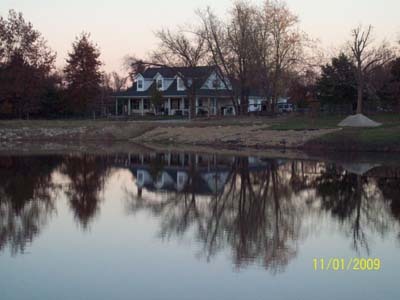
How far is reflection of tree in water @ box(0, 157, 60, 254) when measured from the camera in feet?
45.7

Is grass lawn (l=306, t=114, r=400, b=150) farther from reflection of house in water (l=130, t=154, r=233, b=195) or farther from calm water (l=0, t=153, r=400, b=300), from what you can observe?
calm water (l=0, t=153, r=400, b=300)

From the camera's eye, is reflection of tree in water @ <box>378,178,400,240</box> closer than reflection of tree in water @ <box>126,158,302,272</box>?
No

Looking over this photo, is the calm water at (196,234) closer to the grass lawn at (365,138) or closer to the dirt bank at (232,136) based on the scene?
the grass lawn at (365,138)

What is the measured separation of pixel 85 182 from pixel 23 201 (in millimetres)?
5142

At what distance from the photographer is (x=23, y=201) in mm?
18484

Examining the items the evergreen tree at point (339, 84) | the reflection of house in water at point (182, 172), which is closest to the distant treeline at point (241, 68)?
the evergreen tree at point (339, 84)

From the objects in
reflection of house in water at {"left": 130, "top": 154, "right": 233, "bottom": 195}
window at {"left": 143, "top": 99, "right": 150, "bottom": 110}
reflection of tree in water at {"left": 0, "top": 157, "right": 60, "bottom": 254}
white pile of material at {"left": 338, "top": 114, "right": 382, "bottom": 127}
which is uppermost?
window at {"left": 143, "top": 99, "right": 150, "bottom": 110}

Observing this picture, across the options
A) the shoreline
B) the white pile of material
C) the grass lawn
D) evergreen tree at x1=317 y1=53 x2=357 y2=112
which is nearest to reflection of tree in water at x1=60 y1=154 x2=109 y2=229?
the shoreline

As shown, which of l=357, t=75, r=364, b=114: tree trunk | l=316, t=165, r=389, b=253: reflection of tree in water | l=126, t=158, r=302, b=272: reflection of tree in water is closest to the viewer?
l=126, t=158, r=302, b=272: reflection of tree in water

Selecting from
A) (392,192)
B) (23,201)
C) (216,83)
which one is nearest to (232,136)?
(216,83)

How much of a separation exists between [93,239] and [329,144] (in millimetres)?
29445

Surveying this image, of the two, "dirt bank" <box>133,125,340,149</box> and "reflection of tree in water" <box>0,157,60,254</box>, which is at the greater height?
"dirt bank" <box>133,125,340,149</box>

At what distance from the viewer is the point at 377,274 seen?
10.7 meters

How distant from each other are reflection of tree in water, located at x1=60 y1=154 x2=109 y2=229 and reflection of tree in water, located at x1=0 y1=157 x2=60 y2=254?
2.32 feet
